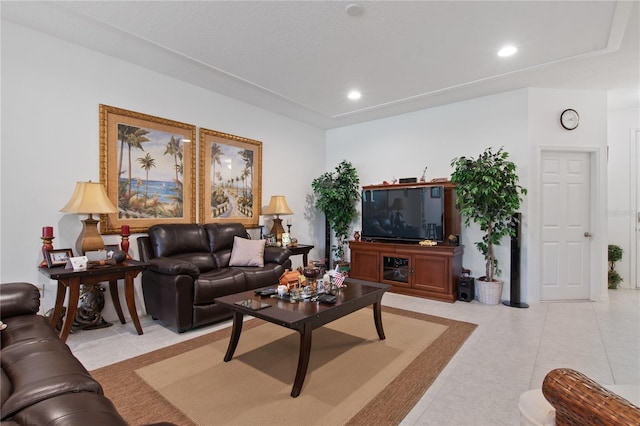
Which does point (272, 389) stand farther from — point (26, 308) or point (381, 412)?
point (26, 308)

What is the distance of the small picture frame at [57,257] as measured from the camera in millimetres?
2811

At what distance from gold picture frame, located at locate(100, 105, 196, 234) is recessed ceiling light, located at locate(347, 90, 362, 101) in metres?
2.16

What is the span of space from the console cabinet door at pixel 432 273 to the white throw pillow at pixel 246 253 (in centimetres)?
218

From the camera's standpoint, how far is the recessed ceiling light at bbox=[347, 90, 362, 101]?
14.3ft

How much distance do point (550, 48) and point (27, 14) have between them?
15.8ft

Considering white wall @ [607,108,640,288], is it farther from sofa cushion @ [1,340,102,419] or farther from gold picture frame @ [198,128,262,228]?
sofa cushion @ [1,340,102,419]

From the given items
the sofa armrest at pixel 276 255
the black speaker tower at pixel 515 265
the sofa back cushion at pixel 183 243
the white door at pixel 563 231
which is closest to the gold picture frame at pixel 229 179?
the sofa back cushion at pixel 183 243

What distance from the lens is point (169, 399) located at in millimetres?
1988

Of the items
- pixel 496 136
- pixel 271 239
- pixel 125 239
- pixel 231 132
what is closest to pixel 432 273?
pixel 496 136

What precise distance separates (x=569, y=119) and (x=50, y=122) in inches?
238

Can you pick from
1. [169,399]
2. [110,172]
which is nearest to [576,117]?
[169,399]

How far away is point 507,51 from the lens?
3227 millimetres

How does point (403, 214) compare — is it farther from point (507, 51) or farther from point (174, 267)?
point (174, 267)

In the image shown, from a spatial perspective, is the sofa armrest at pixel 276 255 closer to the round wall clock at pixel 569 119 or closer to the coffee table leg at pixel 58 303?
the coffee table leg at pixel 58 303
